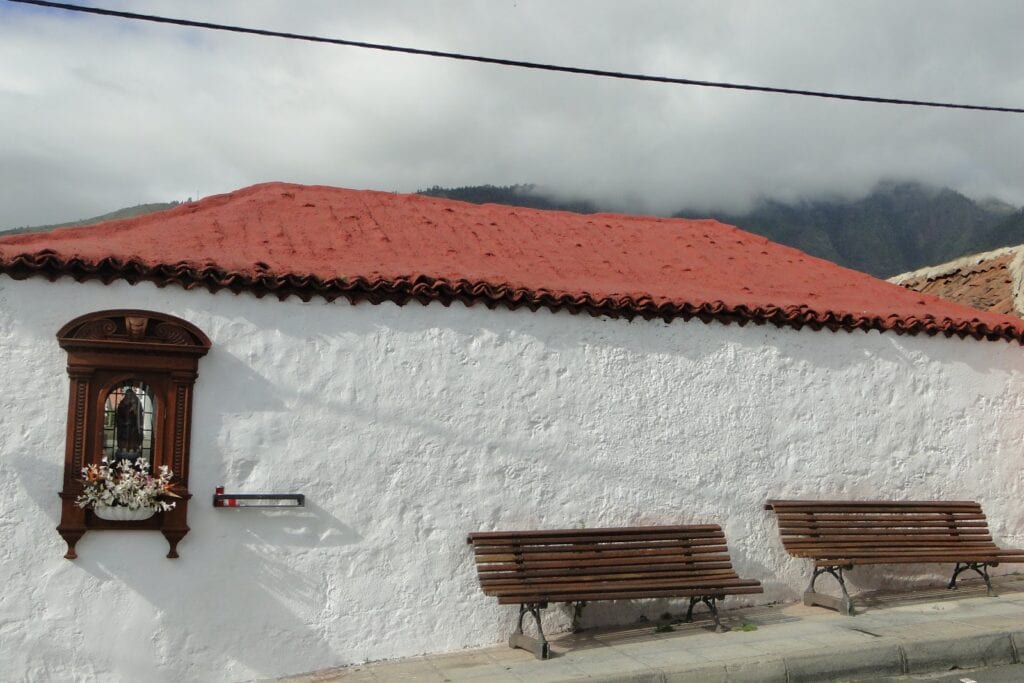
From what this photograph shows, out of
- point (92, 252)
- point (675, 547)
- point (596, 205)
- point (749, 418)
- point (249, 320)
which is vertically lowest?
point (675, 547)

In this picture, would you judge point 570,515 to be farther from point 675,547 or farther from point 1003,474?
point 1003,474

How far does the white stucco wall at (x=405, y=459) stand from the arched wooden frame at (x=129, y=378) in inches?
3.9

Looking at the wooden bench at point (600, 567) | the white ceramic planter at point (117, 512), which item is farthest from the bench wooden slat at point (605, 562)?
the white ceramic planter at point (117, 512)

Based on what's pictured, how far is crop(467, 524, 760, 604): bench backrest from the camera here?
6586mm

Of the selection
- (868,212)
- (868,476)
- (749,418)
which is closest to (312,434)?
(749,418)

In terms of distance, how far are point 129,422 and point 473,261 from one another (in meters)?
3.36

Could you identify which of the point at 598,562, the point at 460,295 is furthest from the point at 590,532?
the point at 460,295

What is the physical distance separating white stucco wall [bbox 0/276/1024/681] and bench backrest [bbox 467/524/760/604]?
9.0 inches

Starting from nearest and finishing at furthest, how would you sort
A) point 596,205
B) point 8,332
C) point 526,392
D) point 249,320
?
point 8,332 < point 249,320 < point 526,392 < point 596,205

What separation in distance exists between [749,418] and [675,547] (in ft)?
4.41

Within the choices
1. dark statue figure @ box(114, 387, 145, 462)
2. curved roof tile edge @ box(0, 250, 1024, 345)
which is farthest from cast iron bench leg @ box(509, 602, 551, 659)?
dark statue figure @ box(114, 387, 145, 462)

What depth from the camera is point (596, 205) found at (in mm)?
41188

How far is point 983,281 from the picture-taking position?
12227 millimetres

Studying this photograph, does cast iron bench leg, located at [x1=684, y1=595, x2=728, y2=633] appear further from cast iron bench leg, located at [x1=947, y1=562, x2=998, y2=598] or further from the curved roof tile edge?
cast iron bench leg, located at [x1=947, y1=562, x2=998, y2=598]
